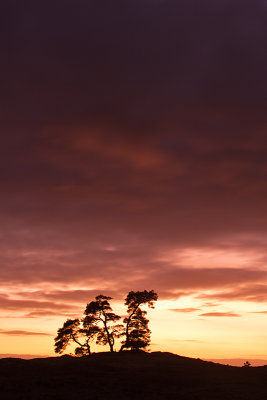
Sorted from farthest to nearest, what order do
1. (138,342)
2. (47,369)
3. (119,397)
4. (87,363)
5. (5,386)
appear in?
(138,342) → (87,363) → (47,369) → (5,386) → (119,397)

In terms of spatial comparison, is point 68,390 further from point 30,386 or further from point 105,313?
point 105,313

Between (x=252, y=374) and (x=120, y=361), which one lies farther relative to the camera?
(x=120, y=361)

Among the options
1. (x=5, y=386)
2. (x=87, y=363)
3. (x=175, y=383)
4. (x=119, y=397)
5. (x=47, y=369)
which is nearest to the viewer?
(x=119, y=397)

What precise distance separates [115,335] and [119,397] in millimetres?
29143

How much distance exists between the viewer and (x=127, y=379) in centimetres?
5222

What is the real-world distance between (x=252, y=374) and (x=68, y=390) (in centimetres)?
2415

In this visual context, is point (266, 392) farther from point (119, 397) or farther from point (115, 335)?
point (115, 335)

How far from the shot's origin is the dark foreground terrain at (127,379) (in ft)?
153

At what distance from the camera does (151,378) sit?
53.0m

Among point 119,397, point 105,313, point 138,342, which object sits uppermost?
point 105,313

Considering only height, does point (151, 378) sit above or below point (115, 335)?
below

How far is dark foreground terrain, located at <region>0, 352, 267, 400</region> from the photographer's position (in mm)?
46750

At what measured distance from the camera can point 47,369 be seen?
57.1 meters

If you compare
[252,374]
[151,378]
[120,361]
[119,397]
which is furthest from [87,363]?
[252,374]
